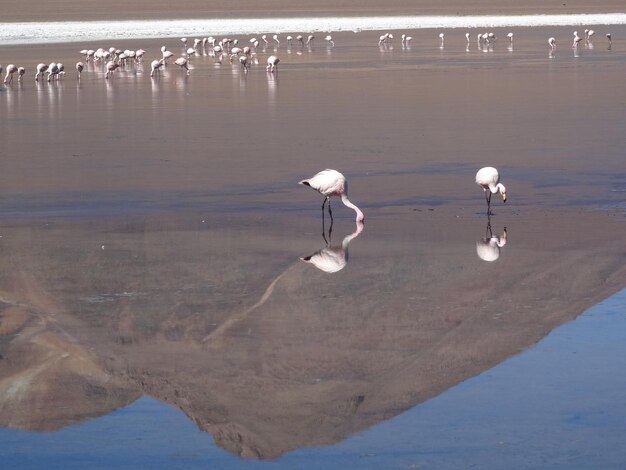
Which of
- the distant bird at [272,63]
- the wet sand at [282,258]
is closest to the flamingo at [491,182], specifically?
the wet sand at [282,258]

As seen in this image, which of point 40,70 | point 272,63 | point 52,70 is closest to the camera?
point 52,70

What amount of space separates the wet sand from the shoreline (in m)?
36.4

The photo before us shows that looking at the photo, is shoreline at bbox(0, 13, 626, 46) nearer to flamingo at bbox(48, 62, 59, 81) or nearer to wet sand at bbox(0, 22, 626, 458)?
flamingo at bbox(48, 62, 59, 81)

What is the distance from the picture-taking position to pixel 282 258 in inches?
349

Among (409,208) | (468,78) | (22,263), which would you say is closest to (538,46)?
(468,78)

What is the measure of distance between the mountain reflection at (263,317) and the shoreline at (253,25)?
4325 cm

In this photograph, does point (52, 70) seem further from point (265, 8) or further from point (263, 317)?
point (265, 8)

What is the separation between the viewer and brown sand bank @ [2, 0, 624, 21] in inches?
3135

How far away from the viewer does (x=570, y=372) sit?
19.6 ft

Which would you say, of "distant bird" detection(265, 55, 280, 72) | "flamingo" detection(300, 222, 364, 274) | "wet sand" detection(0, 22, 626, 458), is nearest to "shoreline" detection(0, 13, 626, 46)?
"distant bird" detection(265, 55, 280, 72)

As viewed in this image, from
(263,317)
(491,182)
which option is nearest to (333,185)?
(491,182)

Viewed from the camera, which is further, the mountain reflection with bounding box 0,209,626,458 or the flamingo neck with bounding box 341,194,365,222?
the flamingo neck with bounding box 341,194,365,222

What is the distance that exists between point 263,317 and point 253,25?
6247 centimetres

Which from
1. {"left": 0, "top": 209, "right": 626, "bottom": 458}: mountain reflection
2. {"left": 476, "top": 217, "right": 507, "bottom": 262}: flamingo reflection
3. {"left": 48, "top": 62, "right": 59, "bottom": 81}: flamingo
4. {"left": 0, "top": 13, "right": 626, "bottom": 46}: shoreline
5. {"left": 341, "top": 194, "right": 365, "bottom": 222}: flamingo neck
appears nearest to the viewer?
{"left": 0, "top": 209, "right": 626, "bottom": 458}: mountain reflection
